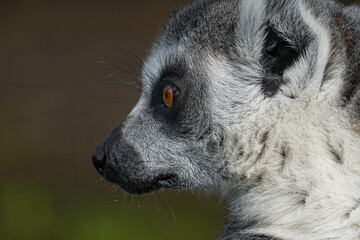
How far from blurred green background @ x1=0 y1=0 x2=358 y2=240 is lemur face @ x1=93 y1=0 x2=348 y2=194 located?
2.87 metres

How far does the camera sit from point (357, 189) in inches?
101

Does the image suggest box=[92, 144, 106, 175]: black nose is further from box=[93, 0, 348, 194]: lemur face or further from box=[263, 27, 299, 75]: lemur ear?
box=[263, 27, 299, 75]: lemur ear

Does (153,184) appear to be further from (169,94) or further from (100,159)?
(169,94)

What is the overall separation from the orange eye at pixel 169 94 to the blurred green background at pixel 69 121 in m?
2.98

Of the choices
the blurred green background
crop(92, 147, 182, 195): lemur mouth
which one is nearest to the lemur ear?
crop(92, 147, 182, 195): lemur mouth

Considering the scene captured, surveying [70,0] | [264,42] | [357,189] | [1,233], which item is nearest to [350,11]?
[264,42]

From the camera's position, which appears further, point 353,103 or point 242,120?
point 242,120

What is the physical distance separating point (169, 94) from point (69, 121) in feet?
13.2

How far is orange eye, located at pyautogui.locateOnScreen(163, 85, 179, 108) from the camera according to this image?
10.3 ft

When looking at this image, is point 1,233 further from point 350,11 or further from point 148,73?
point 350,11

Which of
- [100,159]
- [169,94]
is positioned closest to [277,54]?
[169,94]

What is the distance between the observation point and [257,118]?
112 inches

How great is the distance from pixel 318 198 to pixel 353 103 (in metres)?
0.44

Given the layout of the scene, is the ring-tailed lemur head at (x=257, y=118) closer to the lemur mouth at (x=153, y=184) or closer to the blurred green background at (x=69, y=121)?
the lemur mouth at (x=153, y=184)
